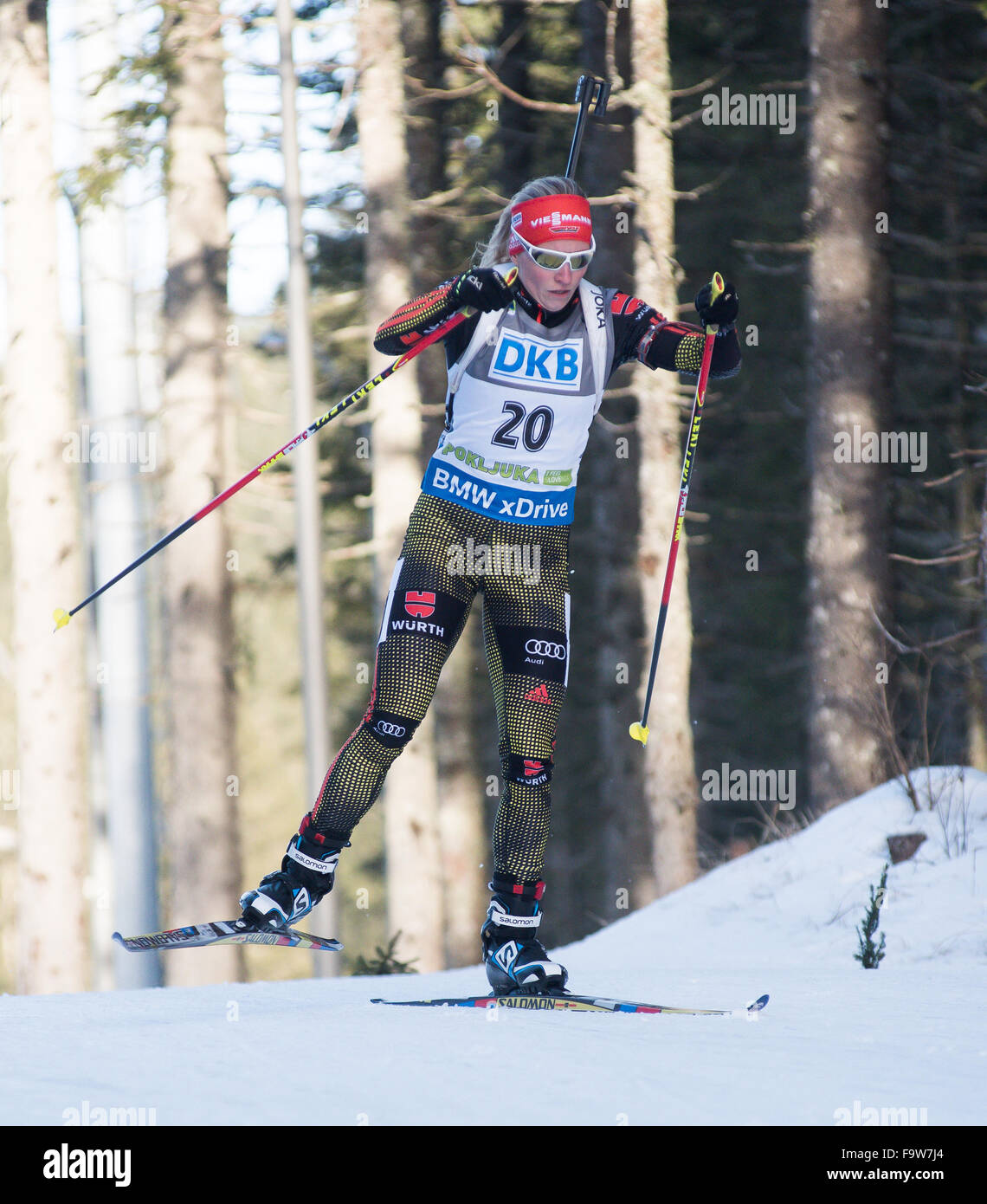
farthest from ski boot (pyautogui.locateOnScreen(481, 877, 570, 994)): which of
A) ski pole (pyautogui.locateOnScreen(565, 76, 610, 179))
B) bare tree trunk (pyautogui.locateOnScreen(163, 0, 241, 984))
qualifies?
bare tree trunk (pyautogui.locateOnScreen(163, 0, 241, 984))

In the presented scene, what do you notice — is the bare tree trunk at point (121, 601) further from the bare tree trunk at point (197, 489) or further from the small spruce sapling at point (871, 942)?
the small spruce sapling at point (871, 942)

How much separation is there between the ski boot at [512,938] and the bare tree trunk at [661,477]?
653cm

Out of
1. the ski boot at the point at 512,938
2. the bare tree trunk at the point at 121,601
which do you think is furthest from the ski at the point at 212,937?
the bare tree trunk at the point at 121,601

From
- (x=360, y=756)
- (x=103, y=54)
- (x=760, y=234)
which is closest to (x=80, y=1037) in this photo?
(x=360, y=756)

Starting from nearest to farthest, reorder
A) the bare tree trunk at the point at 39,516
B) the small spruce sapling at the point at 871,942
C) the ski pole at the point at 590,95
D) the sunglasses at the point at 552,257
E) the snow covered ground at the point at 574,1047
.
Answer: the snow covered ground at the point at 574,1047
the sunglasses at the point at 552,257
the small spruce sapling at the point at 871,942
the ski pole at the point at 590,95
the bare tree trunk at the point at 39,516

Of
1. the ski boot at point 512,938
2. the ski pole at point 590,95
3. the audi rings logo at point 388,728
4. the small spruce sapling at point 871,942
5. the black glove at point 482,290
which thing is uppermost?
the ski pole at point 590,95

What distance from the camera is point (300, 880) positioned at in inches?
179

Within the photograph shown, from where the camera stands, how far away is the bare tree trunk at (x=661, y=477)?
11156 millimetres

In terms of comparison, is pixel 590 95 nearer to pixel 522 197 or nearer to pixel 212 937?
pixel 522 197

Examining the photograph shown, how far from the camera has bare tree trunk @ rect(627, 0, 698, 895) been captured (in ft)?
36.6

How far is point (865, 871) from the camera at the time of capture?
6.48 m

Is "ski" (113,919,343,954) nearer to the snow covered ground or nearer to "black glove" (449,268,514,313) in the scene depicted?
the snow covered ground

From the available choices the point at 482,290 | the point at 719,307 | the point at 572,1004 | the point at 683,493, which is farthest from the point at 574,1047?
the point at 719,307
